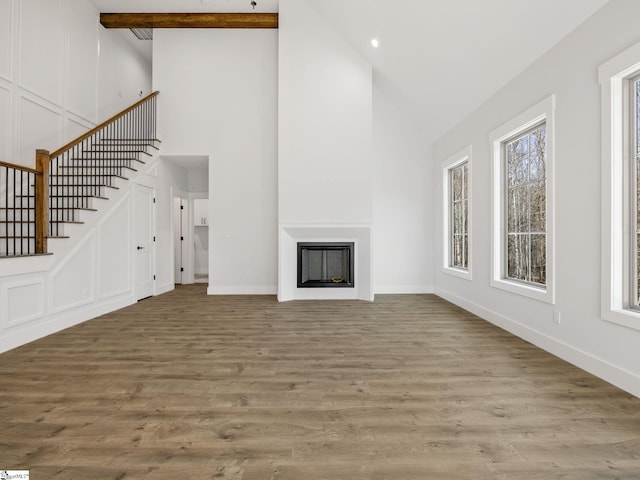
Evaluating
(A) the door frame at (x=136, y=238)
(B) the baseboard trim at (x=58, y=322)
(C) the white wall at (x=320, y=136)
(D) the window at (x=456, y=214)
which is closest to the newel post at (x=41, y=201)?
(B) the baseboard trim at (x=58, y=322)

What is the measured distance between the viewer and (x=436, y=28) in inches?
154

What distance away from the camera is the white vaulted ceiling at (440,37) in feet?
9.87

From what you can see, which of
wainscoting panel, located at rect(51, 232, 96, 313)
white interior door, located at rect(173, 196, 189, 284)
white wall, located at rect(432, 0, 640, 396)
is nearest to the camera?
white wall, located at rect(432, 0, 640, 396)

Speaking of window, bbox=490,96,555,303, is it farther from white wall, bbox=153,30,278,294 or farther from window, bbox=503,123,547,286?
white wall, bbox=153,30,278,294

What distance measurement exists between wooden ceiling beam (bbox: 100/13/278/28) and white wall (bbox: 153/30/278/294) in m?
0.17

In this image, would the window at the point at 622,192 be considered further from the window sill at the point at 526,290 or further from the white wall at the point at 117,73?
the white wall at the point at 117,73

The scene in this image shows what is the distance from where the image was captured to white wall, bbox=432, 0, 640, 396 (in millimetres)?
2389

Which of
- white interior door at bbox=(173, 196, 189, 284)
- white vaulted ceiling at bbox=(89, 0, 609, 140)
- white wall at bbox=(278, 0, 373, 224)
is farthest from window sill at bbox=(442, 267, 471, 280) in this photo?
white interior door at bbox=(173, 196, 189, 284)

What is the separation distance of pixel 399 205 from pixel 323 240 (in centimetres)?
167

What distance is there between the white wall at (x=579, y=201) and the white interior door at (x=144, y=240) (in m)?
5.70

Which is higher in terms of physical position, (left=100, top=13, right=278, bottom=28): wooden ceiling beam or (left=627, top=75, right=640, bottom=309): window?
(left=100, top=13, right=278, bottom=28): wooden ceiling beam

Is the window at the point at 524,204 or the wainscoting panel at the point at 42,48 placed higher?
the wainscoting panel at the point at 42,48

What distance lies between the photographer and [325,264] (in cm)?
601

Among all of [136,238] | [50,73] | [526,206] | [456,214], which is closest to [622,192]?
[526,206]
